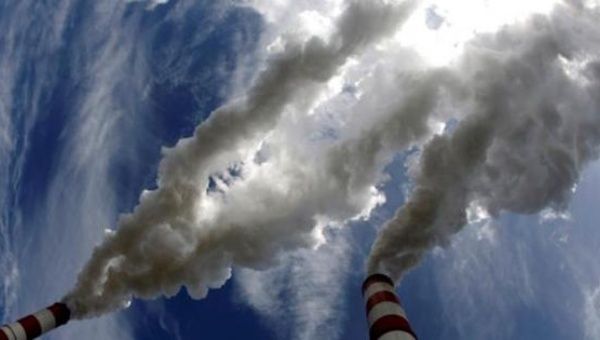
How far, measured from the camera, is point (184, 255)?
3903 centimetres

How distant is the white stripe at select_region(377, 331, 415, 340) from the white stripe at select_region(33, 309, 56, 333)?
24049mm

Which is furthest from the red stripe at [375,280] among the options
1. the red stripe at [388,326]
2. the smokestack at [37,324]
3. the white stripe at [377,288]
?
the smokestack at [37,324]

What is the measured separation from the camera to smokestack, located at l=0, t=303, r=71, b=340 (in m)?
35.5

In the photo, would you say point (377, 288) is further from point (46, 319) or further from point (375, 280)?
point (46, 319)

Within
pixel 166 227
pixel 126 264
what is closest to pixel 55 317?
pixel 126 264

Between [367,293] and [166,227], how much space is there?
1545 cm

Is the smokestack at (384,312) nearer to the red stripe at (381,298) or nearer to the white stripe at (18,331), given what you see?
the red stripe at (381,298)

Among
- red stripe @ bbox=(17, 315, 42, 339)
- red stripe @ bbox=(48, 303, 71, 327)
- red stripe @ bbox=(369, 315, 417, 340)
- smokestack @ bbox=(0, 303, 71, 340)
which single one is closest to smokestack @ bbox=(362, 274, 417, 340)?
red stripe @ bbox=(369, 315, 417, 340)

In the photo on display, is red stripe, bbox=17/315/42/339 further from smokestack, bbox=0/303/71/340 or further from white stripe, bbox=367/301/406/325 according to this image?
white stripe, bbox=367/301/406/325

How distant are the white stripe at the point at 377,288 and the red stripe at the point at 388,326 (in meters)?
3.28

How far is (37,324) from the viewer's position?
125 feet

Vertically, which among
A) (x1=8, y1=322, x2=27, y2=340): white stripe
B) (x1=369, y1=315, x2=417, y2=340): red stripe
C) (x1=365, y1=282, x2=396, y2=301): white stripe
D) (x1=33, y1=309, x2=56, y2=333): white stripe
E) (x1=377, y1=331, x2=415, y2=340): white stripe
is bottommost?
(x1=377, y1=331, x2=415, y2=340): white stripe

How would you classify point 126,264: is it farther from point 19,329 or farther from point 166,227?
point 19,329

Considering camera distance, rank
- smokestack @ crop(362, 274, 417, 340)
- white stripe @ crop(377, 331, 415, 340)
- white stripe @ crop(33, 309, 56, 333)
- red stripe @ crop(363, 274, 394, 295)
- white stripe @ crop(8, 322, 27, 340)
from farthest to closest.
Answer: white stripe @ crop(33, 309, 56, 333) < white stripe @ crop(8, 322, 27, 340) < red stripe @ crop(363, 274, 394, 295) < smokestack @ crop(362, 274, 417, 340) < white stripe @ crop(377, 331, 415, 340)
